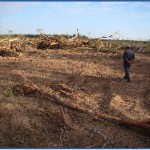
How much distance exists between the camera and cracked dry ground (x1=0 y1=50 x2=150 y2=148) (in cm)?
704

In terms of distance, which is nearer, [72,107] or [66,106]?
[72,107]

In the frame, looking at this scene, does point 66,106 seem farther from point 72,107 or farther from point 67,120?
point 67,120

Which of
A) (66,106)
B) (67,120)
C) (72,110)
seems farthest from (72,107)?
(67,120)

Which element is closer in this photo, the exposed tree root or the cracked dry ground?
the cracked dry ground

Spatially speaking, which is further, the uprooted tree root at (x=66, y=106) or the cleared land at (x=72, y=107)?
the uprooted tree root at (x=66, y=106)

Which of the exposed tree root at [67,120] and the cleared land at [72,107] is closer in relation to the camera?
the cleared land at [72,107]

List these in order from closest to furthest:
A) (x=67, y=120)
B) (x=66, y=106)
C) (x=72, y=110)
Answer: (x=67, y=120) → (x=72, y=110) → (x=66, y=106)

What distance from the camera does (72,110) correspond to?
850 centimetres

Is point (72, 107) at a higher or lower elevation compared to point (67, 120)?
higher

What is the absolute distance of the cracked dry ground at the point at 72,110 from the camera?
23.1 feet

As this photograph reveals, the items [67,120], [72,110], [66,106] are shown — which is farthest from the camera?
[66,106]

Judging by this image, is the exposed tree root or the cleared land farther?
the exposed tree root

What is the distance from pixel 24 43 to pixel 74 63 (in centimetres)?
594

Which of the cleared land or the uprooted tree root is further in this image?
the uprooted tree root
